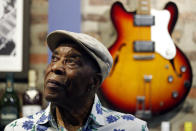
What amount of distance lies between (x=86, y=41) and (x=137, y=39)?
1388 millimetres

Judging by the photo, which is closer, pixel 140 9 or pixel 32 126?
pixel 32 126

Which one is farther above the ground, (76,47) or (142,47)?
(76,47)

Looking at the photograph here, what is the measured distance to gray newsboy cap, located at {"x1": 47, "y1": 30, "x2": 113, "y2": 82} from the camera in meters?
1.01

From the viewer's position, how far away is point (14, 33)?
2.39 meters

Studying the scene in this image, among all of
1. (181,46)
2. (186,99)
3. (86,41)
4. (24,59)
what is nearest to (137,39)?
(181,46)

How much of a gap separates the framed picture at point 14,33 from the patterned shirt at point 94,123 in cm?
129

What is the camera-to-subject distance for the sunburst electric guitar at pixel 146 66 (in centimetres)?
235

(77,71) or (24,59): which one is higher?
(77,71)

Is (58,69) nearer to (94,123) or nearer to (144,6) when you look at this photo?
(94,123)

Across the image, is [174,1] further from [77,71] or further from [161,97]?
[77,71]

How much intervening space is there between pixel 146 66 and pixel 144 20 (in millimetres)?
319

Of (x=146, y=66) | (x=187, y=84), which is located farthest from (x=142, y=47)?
(x=187, y=84)

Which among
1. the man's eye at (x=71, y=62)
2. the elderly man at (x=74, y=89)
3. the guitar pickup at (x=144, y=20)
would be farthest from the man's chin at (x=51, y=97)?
the guitar pickup at (x=144, y=20)

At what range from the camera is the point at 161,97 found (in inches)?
92.7
